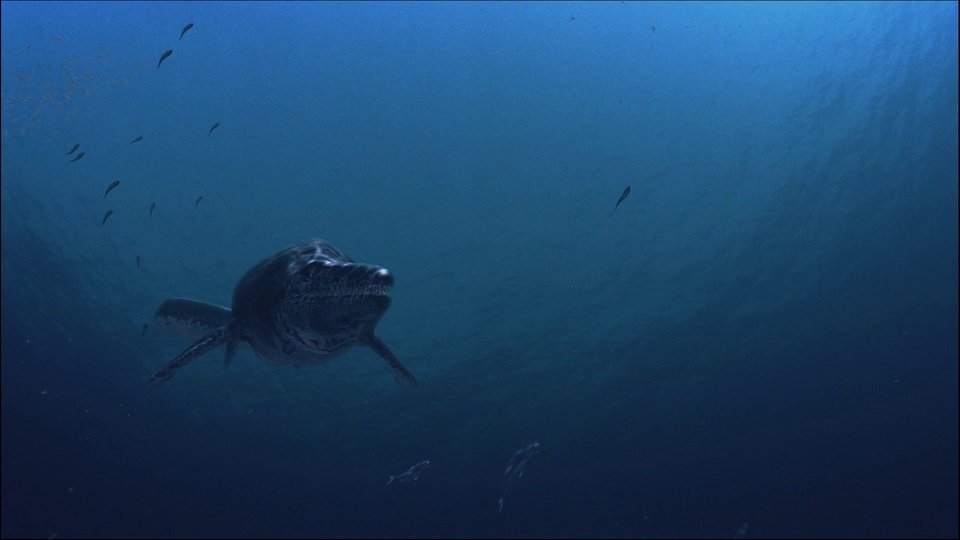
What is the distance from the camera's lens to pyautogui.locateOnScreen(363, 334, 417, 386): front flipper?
6.37 m

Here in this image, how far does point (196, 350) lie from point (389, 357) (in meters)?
2.39

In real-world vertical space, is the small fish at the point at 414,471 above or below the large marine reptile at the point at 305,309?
below

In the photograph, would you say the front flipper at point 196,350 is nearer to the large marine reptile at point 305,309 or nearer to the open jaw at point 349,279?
the large marine reptile at point 305,309

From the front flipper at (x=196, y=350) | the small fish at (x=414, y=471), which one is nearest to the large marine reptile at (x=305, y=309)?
the front flipper at (x=196, y=350)

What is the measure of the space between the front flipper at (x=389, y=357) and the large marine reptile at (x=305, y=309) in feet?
0.05

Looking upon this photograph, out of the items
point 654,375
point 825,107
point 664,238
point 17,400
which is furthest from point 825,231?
point 17,400

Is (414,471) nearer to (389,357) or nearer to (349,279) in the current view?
(389,357)

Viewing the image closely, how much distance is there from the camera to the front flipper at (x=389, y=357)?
637 centimetres

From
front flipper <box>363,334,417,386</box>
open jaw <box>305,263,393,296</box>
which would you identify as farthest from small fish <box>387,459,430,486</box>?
open jaw <box>305,263,393,296</box>

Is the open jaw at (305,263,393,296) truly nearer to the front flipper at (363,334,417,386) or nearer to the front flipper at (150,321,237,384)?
the front flipper at (363,334,417,386)

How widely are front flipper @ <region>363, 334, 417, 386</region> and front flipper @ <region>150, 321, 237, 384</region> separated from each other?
168 centimetres

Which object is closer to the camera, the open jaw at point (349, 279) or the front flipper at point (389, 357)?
the open jaw at point (349, 279)

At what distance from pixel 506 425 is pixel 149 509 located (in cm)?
2094

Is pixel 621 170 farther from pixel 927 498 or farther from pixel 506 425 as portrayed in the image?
pixel 927 498
